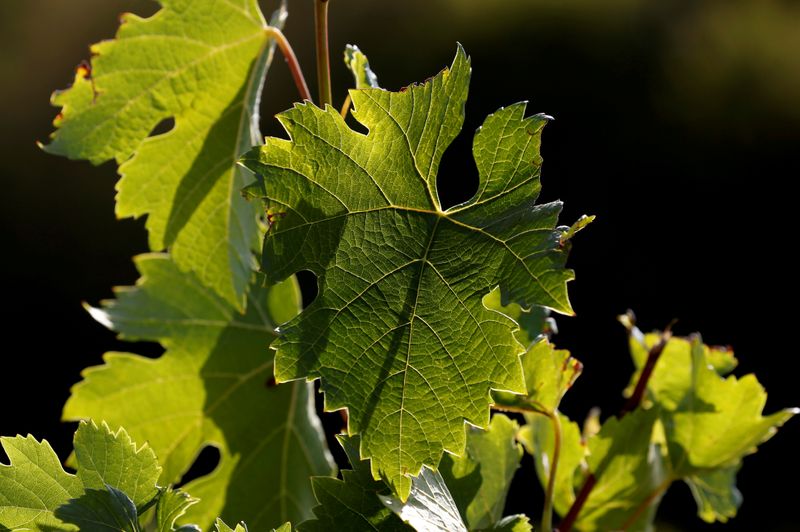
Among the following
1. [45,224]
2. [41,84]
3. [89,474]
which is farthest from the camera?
[41,84]

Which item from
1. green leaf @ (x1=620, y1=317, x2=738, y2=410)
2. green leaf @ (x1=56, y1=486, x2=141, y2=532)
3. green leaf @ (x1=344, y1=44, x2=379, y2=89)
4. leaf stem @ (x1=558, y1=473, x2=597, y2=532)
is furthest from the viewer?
green leaf @ (x1=620, y1=317, x2=738, y2=410)

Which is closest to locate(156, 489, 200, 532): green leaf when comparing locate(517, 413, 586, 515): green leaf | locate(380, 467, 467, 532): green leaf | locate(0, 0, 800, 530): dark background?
locate(380, 467, 467, 532): green leaf

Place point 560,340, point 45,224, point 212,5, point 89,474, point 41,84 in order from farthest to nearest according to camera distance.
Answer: point 41,84, point 45,224, point 560,340, point 212,5, point 89,474

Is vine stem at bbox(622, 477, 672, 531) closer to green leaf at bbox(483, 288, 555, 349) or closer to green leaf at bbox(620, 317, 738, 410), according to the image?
green leaf at bbox(620, 317, 738, 410)

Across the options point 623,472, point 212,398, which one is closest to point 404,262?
point 623,472

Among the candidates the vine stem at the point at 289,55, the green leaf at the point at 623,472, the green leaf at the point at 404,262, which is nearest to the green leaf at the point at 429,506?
the green leaf at the point at 404,262

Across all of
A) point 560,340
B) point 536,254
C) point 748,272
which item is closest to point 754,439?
point 536,254

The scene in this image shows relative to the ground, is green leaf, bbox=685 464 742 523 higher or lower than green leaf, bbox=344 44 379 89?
lower

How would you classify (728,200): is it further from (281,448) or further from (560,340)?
(281,448)
